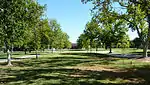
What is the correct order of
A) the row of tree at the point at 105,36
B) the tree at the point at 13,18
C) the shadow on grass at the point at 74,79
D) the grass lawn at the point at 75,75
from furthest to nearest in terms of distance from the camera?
the row of tree at the point at 105,36 → the tree at the point at 13,18 → the grass lawn at the point at 75,75 → the shadow on grass at the point at 74,79

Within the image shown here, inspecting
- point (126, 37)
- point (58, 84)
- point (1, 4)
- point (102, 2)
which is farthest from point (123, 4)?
point (126, 37)

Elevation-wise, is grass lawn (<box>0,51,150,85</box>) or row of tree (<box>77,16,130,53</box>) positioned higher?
row of tree (<box>77,16,130,53</box>)

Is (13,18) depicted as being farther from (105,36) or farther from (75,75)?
(105,36)

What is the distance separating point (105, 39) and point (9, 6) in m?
53.8

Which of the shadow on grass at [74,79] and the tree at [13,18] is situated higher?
the tree at [13,18]

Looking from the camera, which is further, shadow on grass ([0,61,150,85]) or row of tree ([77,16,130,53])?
row of tree ([77,16,130,53])

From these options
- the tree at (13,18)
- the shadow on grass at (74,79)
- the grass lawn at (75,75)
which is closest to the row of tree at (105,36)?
the tree at (13,18)

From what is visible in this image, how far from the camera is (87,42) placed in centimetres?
7588

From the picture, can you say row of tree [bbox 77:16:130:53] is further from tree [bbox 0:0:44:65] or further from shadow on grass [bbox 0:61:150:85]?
shadow on grass [bbox 0:61:150:85]

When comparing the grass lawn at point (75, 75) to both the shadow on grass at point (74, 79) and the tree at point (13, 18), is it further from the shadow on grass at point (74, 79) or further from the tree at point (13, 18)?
the tree at point (13, 18)

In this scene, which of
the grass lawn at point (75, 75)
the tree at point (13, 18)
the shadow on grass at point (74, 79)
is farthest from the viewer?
the tree at point (13, 18)

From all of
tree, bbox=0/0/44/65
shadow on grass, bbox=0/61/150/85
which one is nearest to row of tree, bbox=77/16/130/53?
tree, bbox=0/0/44/65

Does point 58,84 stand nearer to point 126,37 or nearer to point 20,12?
point 20,12

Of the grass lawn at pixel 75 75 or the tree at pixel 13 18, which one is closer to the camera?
the grass lawn at pixel 75 75
